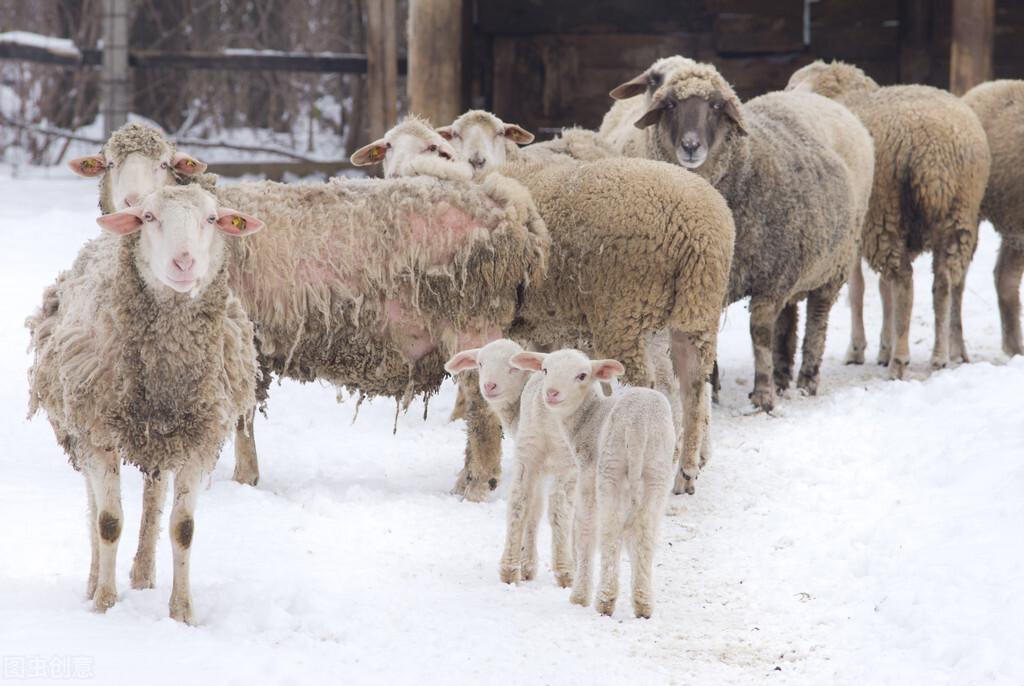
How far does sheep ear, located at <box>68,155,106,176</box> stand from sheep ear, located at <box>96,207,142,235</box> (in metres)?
1.89

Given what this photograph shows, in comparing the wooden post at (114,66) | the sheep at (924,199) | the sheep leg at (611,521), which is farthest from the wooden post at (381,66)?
the sheep leg at (611,521)

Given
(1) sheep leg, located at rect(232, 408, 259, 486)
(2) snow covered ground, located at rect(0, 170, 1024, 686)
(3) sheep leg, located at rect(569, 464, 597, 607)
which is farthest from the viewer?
(1) sheep leg, located at rect(232, 408, 259, 486)

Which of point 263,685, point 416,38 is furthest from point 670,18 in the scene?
point 263,685

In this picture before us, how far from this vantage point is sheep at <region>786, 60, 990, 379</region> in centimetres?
855

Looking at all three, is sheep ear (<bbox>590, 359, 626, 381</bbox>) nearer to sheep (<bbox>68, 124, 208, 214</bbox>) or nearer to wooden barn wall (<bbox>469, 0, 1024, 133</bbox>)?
sheep (<bbox>68, 124, 208, 214</bbox>)

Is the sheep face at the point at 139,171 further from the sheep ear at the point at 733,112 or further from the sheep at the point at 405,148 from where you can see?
the sheep ear at the point at 733,112

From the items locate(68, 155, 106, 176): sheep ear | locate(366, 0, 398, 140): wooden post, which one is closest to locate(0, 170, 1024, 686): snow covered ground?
locate(68, 155, 106, 176): sheep ear

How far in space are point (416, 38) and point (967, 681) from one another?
849 centimetres

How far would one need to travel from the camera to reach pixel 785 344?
8727 mm

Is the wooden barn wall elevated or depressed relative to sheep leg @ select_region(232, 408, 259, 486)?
elevated

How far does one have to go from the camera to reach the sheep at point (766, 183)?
25.2 feet

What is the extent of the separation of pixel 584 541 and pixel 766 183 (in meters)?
3.63

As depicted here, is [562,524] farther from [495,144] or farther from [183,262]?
[495,144]

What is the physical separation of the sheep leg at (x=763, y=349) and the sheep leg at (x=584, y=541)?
3309 mm
